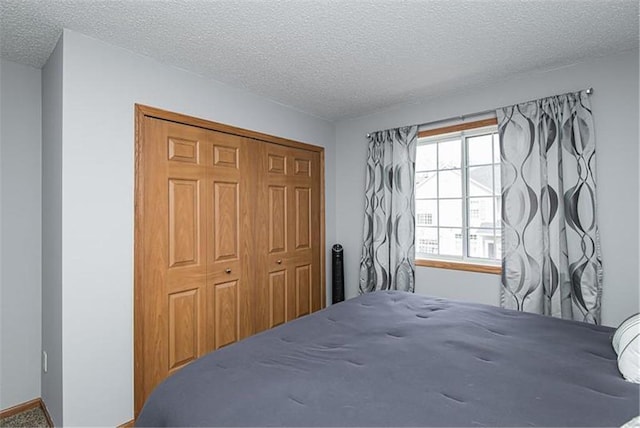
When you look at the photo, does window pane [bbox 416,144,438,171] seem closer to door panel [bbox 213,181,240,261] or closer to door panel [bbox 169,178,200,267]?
door panel [bbox 213,181,240,261]

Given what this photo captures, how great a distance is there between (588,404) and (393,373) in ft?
2.10


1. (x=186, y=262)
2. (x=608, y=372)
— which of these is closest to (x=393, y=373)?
(x=608, y=372)

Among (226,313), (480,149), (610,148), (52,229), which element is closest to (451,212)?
(480,149)

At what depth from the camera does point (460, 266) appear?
3.21 m

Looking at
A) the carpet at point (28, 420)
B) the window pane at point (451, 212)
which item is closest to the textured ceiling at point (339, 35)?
the window pane at point (451, 212)

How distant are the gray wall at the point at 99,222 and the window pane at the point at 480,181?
2858 mm

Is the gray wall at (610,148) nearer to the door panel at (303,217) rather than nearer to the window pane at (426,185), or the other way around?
the window pane at (426,185)

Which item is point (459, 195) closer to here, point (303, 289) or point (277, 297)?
point (303, 289)

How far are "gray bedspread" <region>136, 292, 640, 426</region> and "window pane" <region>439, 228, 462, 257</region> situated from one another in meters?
1.47

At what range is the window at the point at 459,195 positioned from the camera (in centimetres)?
312

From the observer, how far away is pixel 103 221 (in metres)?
2.16

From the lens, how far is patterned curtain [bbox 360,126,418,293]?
3.52 m

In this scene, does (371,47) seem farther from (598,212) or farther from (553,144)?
(598,212)

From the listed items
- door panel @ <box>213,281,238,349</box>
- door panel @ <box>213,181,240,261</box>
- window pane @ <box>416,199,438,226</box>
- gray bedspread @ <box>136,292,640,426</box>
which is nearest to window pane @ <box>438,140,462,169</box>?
window pane @ <box>416,199,438,226</box>
